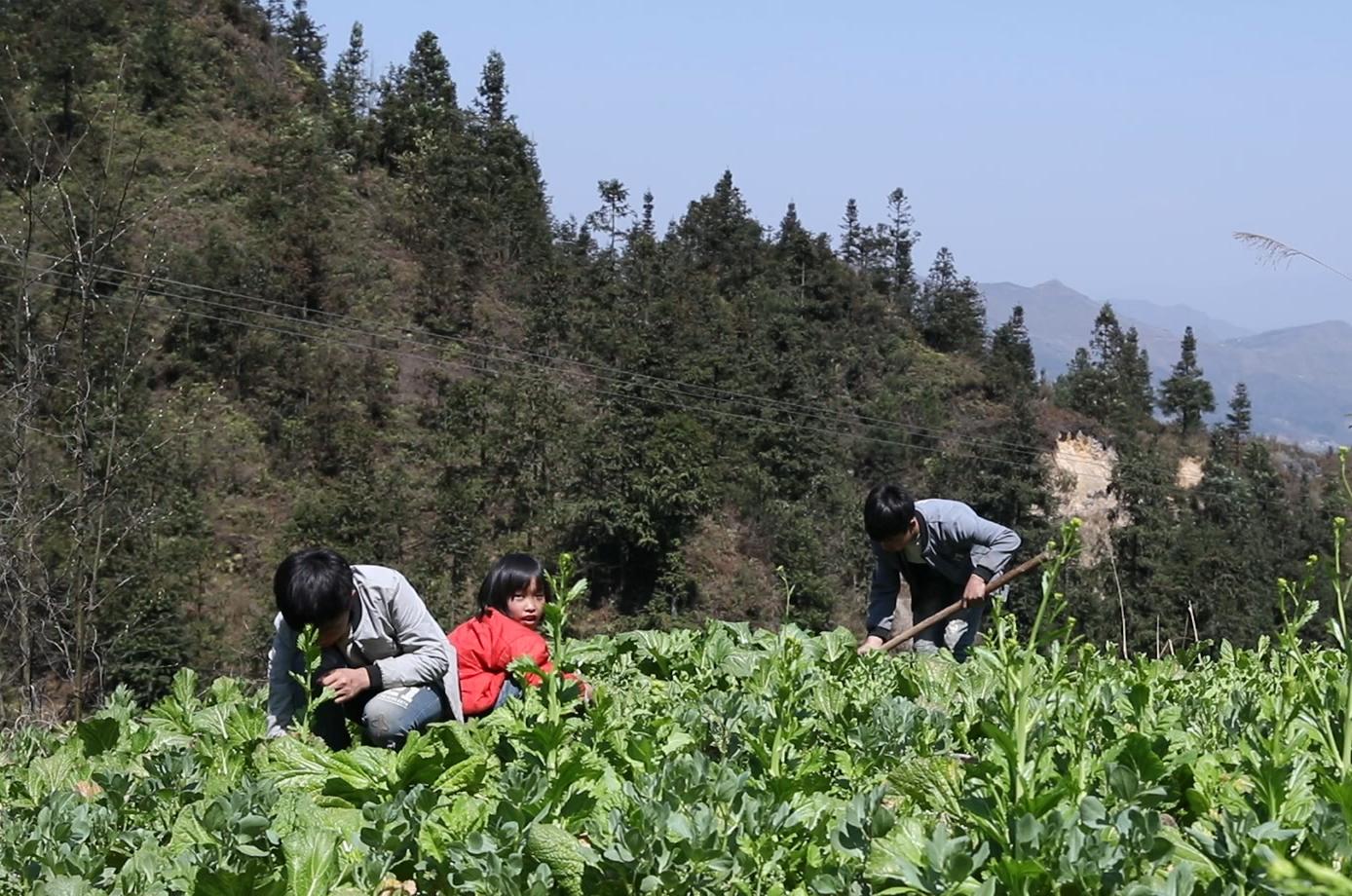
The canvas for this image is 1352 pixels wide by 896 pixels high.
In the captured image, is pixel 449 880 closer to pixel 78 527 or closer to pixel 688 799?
pixel 688 799

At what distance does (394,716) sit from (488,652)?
0.66m

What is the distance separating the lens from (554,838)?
257 cm

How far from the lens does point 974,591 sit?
6.23m

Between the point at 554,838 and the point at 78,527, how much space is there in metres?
7.57

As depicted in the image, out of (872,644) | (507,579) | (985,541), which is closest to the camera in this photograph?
(507,579)

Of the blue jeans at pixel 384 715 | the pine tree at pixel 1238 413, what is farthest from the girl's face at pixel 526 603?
the pine tree at pixel 1238 413

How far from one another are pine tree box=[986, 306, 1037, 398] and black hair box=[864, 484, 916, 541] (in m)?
68.9

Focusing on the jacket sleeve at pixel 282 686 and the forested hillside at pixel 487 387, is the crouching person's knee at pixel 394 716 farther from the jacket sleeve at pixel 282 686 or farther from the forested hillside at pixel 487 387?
the forested hillside at pixel 487 387

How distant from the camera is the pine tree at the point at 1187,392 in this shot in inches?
3351

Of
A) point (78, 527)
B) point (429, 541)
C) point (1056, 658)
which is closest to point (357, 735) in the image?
Answer: point (1056, 658)

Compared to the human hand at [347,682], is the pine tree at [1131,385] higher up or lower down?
higher up

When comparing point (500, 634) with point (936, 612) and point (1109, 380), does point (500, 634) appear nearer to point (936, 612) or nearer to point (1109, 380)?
point (936, 612)

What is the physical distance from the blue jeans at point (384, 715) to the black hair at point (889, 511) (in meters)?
2.52

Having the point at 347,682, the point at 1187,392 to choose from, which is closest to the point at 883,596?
the point at 347,682
